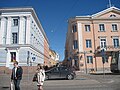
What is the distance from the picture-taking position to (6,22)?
39531 mm

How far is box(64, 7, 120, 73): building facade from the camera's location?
40344 mm

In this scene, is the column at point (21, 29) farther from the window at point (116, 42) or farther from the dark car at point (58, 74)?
the window at point (116, 42)

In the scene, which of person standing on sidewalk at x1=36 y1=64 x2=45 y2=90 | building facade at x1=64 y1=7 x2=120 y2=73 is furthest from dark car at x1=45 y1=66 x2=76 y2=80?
building facade at x1=64 y1=7 x2=120 y2=73

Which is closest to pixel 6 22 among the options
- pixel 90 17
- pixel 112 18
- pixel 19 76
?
pixel 90 17

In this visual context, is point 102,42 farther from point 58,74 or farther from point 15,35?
point 58,74

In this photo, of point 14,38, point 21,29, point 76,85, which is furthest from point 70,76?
point 14,38

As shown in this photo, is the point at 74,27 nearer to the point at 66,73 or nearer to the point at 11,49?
the point at 11,49

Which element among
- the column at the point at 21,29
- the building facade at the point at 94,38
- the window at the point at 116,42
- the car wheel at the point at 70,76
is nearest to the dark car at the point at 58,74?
the car wheel at the point at 70,76

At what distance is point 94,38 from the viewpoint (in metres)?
41.4

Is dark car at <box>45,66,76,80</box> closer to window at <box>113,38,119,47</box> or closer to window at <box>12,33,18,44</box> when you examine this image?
window at <box>12,33,18,44</box>

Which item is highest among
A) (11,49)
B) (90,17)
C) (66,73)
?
(90,17)

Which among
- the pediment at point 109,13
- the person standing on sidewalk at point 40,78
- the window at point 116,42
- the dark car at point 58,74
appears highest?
the pediment at point 109,13

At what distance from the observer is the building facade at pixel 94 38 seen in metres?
40.3

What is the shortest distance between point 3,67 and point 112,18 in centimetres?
2613
